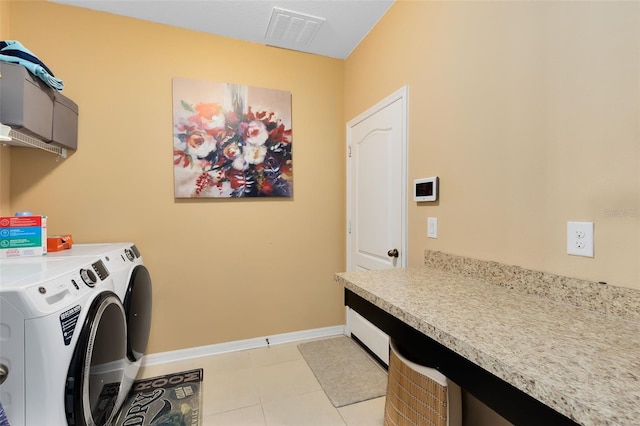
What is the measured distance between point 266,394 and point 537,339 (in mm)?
1635

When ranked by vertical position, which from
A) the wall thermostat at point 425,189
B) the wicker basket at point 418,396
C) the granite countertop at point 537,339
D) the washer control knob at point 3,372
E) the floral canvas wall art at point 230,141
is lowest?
the wicker basket at point 418,396

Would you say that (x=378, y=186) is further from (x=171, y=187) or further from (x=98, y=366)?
(x=98, y=366)

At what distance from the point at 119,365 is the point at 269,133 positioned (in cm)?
184

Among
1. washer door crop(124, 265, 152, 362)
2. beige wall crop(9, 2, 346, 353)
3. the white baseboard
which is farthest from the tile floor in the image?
washer door crop(124, 265, 152, 362)

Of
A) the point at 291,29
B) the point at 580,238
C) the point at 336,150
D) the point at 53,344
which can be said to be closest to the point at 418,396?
the point at 580,238

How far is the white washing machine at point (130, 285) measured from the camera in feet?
5.08

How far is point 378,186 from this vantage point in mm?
2145

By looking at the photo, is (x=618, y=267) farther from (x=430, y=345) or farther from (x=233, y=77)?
(x=233, y=77)

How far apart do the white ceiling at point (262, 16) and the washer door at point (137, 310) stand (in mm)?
1800

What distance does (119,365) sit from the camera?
143 cm

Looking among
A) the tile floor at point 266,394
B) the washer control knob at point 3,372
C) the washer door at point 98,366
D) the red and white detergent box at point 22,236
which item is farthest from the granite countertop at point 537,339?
the red and white detergent box at point 22,236

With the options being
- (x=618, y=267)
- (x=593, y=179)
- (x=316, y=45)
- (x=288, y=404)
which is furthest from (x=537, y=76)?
(x=288, y=404)

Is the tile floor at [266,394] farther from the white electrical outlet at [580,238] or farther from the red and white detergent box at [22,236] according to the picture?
the white electrical outlet at [580,238]

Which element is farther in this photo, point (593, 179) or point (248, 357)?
point (248, 357)
